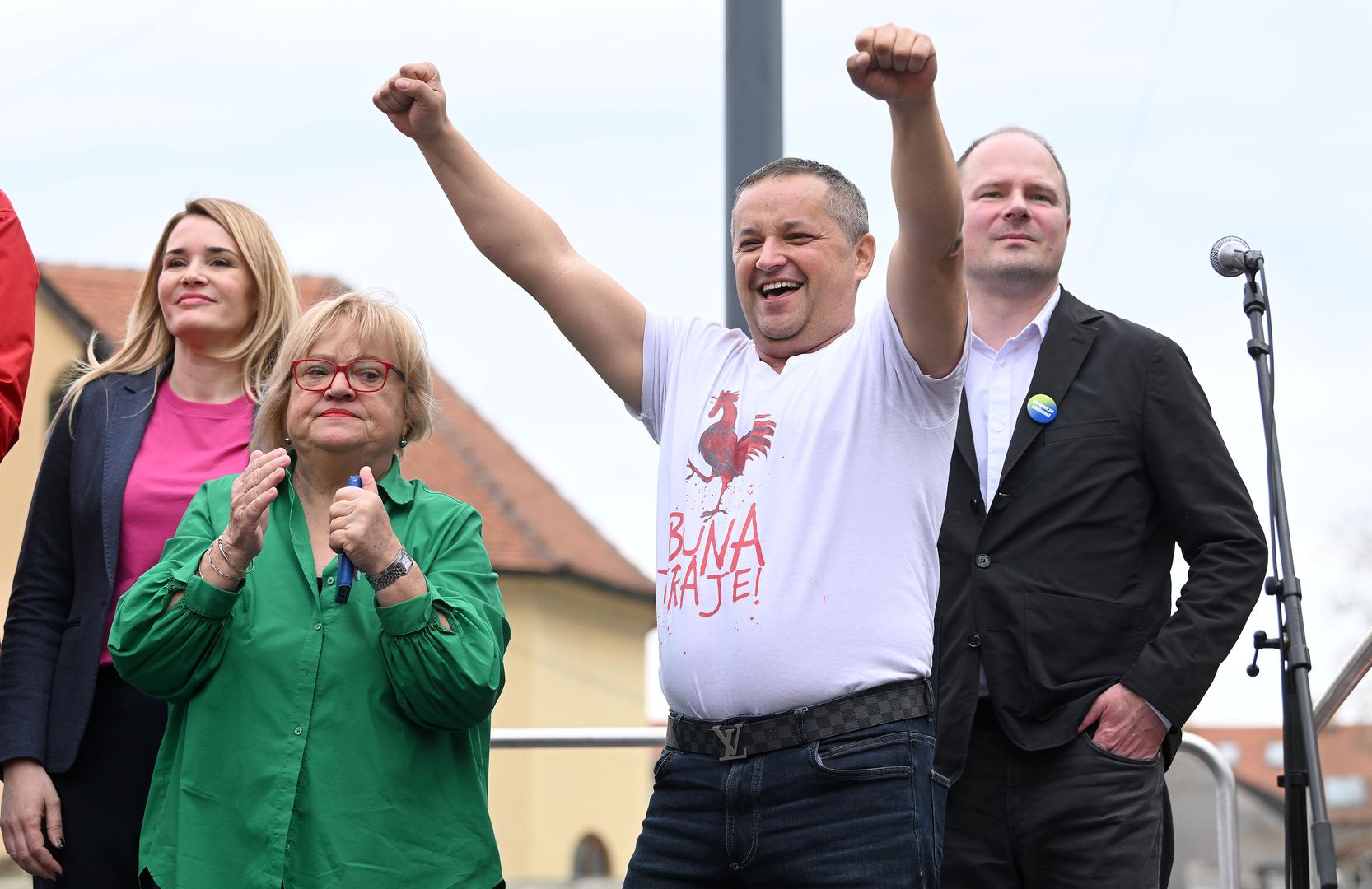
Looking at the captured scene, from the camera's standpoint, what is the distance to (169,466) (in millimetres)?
3906

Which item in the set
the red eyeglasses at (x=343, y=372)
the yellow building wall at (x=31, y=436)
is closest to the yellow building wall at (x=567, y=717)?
the yellow building wall at (x=31, y=436)

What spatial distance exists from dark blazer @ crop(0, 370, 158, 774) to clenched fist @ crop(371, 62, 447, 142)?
3.10 feet

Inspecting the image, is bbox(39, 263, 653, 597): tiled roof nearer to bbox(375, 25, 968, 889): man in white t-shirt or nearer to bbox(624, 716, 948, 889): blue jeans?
bbox(375, 25, 968, 889): man in white t-shirt

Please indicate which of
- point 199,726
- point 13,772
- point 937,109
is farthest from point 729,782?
point 13,772

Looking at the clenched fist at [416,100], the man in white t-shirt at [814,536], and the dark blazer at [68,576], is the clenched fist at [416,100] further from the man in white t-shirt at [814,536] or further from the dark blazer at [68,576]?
the dark blazer at [68,576]

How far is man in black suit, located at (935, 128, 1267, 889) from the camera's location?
11.9ft

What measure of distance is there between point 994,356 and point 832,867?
4.95 feet

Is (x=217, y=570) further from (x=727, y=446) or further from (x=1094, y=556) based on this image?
(x=1094, y=556)

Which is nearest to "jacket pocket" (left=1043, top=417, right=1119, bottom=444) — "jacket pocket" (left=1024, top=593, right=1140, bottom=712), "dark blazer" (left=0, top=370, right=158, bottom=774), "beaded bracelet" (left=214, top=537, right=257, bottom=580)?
"jacket pocket" (left=1024, top=593, right=1140, bottom=712)

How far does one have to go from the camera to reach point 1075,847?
359cm

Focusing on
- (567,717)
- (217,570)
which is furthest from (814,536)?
(567,717)

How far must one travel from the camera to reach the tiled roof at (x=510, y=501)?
36719 millimetres

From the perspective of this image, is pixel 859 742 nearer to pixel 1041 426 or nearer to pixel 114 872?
pixel 1041 426

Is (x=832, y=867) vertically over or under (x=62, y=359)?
under
